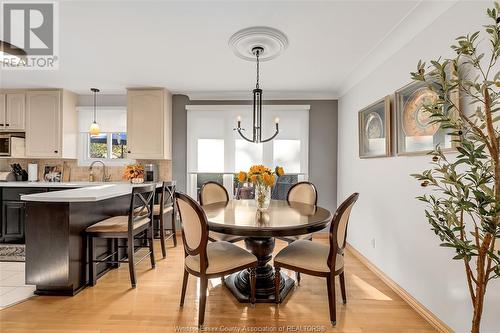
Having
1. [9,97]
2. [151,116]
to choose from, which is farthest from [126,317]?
[9,97]

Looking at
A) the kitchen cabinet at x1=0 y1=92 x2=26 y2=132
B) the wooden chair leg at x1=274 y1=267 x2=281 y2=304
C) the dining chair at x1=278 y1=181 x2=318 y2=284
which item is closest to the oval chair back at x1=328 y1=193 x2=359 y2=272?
the wooden chair leg at x1=274 y1=267 x2=281 y2=304

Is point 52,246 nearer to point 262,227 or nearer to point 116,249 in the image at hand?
point 116,249

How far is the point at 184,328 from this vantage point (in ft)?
6.44

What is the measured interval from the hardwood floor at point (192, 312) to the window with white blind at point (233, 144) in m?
2.17

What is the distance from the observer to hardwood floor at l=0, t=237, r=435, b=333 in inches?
77.8

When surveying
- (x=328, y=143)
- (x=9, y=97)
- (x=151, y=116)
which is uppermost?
(x=9, y=97)

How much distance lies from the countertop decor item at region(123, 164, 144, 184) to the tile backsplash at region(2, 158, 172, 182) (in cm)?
27

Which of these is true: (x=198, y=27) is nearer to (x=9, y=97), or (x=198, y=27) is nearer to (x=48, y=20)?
(x=48, y=20)

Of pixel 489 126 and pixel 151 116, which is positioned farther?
pixel 151 116

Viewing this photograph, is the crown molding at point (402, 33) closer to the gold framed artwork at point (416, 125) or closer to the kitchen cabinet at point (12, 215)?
the gold framed artwork at point (416, 125)

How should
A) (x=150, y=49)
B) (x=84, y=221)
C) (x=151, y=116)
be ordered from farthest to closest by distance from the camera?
(x=151, y=116) < (x=150, y=49) < (x=84, y=221)

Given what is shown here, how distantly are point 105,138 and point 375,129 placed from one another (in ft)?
14.3

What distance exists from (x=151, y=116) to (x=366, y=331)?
3.90 m

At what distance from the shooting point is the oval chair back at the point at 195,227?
1.92 metres
